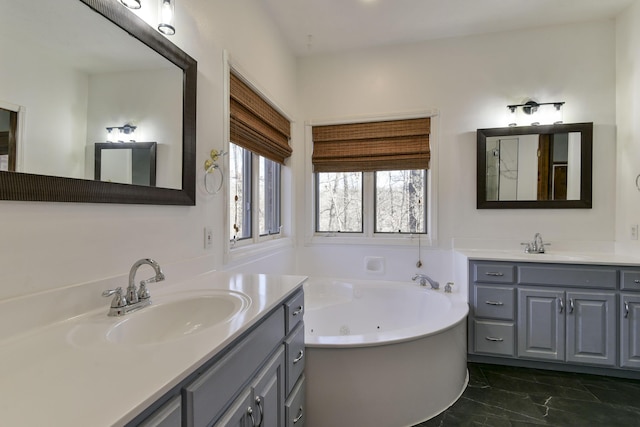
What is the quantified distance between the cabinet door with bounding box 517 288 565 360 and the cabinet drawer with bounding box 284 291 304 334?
1.82 meters

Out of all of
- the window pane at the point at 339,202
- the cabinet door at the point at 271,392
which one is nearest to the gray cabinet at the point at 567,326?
the window pane at the point at 339,202

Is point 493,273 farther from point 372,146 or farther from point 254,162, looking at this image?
point 254,162

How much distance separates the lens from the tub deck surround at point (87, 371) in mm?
517

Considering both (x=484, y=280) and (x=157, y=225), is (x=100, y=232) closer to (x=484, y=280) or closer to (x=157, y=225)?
(x=157, y=225)

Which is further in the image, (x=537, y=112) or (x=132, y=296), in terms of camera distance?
(x=537, y=112)

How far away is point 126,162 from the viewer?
119cm

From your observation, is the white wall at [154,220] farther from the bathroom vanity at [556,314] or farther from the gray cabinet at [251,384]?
the bathroom vanity at [556,314]

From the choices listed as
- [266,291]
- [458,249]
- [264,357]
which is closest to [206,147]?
[266,291]

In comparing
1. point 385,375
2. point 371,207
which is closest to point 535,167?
point 371,207

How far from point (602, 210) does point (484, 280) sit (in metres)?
1.28

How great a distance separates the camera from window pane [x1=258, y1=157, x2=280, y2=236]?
268 cm

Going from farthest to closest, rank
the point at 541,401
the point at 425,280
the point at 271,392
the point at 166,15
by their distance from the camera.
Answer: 1. the point at 425,280
2. the point at 541,401
3. the point at 166,15
4. the point at 271,392

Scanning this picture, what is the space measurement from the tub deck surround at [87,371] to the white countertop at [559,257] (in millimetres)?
2114

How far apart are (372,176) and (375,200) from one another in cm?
25
